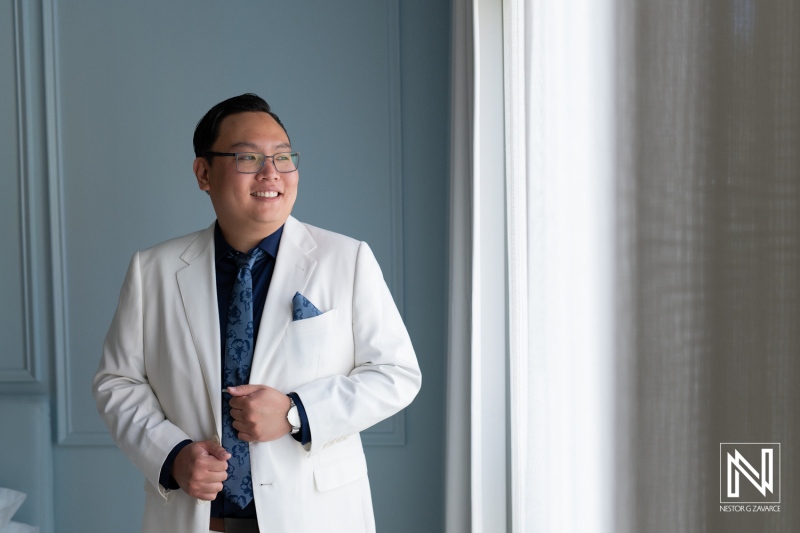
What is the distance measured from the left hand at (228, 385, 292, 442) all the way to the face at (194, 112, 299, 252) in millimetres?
401

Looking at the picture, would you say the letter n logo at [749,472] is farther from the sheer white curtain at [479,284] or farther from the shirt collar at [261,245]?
the sheer white curtain at [479,284]

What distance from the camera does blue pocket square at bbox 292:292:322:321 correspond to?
1.83 m

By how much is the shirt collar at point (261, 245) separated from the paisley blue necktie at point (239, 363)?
0.02 m

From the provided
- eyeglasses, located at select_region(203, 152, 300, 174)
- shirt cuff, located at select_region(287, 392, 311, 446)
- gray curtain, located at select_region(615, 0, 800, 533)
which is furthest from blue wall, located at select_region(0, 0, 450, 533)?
gray curtain, located at select_region(615, 0, 800, 533)

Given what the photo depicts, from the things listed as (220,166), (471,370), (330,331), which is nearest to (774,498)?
(330,331)

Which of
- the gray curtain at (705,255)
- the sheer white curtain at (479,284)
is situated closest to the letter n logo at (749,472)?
the gray curtain at (705,255)

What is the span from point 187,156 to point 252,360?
62.6 inches

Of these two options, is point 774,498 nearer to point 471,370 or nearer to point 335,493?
point 335,493

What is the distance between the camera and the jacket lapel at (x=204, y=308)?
1816 mm

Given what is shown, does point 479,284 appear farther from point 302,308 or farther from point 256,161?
point 256,161

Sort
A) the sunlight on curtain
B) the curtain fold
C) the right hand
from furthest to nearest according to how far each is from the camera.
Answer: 1. the curtain fold
2. the right hand
3. the sunlight on curtain

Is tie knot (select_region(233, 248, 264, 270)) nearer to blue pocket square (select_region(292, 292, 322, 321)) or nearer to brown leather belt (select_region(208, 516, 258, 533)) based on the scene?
blue pocket square (select_region(292, 292, 322, 321))

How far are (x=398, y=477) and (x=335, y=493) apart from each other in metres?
1.35

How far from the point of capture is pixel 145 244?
318 cm
